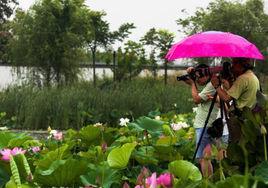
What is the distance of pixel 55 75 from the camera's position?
48.4 ft

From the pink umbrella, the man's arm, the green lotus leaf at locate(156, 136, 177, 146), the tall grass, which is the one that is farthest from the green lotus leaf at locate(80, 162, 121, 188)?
the tall grass

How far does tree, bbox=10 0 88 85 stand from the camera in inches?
569

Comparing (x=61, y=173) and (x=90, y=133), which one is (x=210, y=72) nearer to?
(x=90, y=133)

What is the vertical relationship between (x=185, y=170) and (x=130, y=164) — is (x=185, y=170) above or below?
above

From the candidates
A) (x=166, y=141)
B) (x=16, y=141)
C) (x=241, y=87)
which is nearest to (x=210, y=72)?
(x=241, y=87)

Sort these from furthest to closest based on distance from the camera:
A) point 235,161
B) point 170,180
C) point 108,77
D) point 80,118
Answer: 1. point 108,77
2. point 80,118
3. point 235,161
4. point 170,180

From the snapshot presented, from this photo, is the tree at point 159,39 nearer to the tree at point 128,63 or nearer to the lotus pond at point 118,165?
the tree at point 128,63

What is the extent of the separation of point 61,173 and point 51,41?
12542mm

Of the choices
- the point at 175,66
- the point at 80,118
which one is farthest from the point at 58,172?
the point at 175,66

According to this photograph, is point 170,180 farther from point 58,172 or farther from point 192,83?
point 192,83

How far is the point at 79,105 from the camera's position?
32.5 feet

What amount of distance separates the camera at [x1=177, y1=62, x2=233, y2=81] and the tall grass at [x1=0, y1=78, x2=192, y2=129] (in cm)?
536

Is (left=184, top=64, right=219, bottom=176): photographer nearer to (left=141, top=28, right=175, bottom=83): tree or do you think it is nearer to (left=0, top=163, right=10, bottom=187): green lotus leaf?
(left=0, top=163, right=10, bottom=187): green lotus leaf

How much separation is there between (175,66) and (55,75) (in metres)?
7.13
